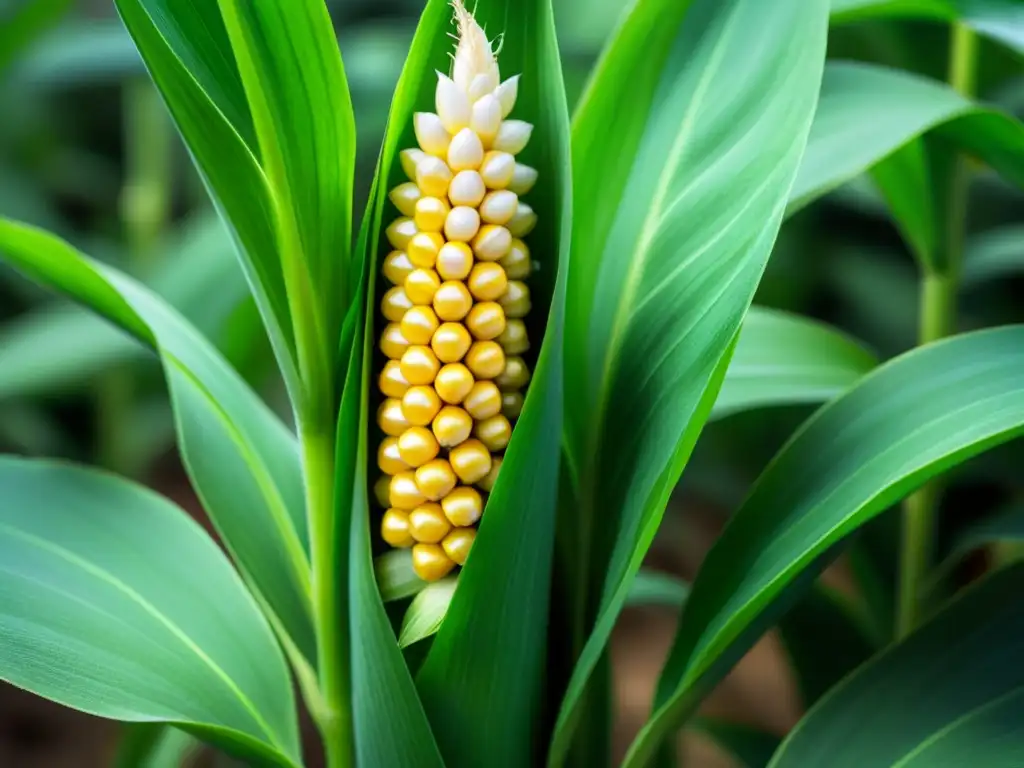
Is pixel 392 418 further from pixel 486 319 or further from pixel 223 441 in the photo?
pixel 223 441

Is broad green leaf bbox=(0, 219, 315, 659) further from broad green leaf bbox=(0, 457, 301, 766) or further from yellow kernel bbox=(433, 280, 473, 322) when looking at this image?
yellow kernel bbox=(433, 280, 473, 322)

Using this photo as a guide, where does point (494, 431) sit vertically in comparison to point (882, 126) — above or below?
below

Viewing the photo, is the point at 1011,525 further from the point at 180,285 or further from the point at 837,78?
the point at 180,285

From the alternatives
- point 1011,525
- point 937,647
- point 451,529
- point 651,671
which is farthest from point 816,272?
point 451,529

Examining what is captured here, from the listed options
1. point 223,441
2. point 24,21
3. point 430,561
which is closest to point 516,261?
point 430,561

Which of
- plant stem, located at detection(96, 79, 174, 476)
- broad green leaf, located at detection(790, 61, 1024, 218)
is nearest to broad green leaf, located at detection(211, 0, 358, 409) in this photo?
broad green leaf, located at detection(790, 61, 1024, 218)

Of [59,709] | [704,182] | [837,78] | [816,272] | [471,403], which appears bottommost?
[59,709]
